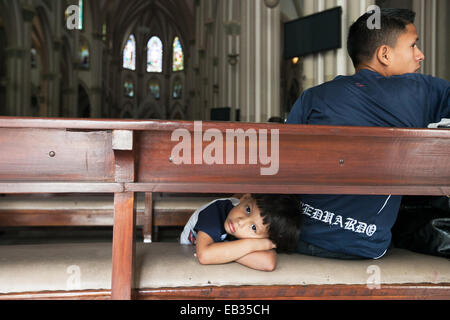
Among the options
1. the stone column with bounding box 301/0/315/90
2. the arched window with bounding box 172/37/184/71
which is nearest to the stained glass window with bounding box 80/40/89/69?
the arched window with bounding box 172/37/184/71

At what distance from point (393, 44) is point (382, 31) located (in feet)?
0.23

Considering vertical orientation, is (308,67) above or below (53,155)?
above

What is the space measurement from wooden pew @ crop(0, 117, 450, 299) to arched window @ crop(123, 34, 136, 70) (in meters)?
33.7

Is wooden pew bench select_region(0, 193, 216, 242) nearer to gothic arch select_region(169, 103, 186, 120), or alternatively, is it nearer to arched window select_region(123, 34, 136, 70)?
gothic arch select_region(169, 103, 186, 120)

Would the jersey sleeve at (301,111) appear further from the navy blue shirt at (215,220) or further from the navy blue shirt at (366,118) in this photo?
the navy blue shirt at (215,220)

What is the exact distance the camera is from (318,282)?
4.51 ft

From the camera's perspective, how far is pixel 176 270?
4.48ft

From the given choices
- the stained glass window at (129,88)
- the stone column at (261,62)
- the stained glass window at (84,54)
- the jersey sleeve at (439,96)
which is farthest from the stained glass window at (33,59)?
the jersey sleeve at (439,96)

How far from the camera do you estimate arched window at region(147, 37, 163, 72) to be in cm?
3450

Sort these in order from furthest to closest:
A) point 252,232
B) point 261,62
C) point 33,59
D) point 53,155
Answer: point 33,59 → point 261,62 → point 252,232 → point 53,155

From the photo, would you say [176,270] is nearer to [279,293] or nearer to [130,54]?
[279,293]

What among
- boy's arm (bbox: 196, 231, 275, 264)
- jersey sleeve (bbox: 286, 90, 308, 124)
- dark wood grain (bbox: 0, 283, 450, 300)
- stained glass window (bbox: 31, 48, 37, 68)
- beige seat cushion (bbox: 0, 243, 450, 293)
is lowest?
dark wood grain (bbox: 0, 283, 450, 300)

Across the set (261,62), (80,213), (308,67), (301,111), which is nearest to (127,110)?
(261,62)

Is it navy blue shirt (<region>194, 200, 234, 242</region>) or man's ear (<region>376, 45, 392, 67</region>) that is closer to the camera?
navy blue shirt (<region>194, 200, 234, 242</region>)
